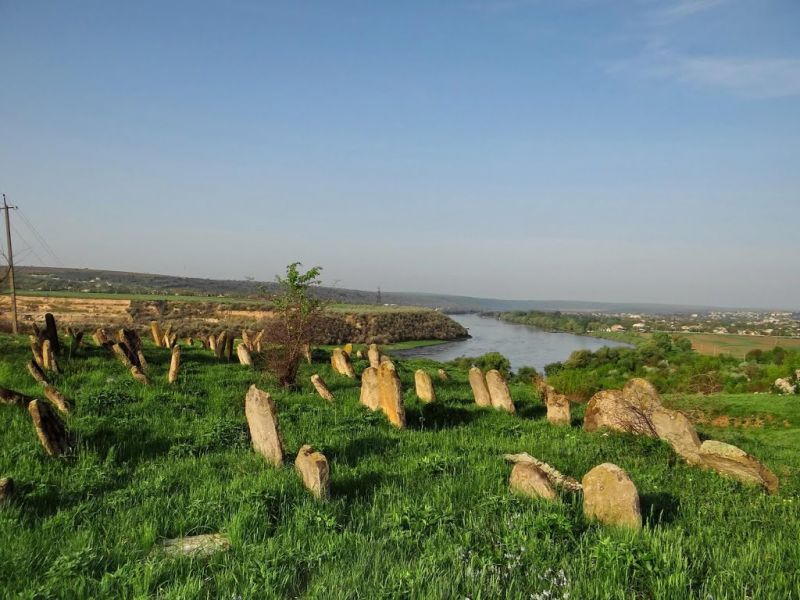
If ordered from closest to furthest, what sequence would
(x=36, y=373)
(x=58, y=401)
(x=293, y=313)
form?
(x=58, y=401) < (x=36, y=373) < (x=293, y=313)

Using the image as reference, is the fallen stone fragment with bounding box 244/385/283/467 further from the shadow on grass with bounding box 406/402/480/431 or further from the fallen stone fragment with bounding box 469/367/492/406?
the fallen stone fragment with bounding box 469/367/492/406

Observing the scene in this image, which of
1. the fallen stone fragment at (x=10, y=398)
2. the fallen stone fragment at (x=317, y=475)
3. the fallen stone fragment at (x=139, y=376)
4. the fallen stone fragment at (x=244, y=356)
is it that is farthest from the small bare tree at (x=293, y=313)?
the fallen stone fragment at (x=317, y=475)

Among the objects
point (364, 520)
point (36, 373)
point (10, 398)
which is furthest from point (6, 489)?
point (36, 373)

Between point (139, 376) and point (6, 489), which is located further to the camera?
point (139, 376)

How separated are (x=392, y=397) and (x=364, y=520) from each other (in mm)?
6125

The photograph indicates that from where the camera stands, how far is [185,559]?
14.8 feet

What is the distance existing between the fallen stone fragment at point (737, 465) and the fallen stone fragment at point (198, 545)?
847 centimetres

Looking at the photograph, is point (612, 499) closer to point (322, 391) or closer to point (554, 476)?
point (554, 476)

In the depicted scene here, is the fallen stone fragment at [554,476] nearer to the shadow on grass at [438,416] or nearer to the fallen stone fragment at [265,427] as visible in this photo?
the shadow on grass at [438,416]

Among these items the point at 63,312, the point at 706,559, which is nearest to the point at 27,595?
the point at 706,559

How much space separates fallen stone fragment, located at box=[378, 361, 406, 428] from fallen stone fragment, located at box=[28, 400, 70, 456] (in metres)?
6.45

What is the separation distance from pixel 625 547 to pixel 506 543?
1.13 meters

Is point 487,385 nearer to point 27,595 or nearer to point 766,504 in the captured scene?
point 766,504

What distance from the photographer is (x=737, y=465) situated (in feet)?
28.0
